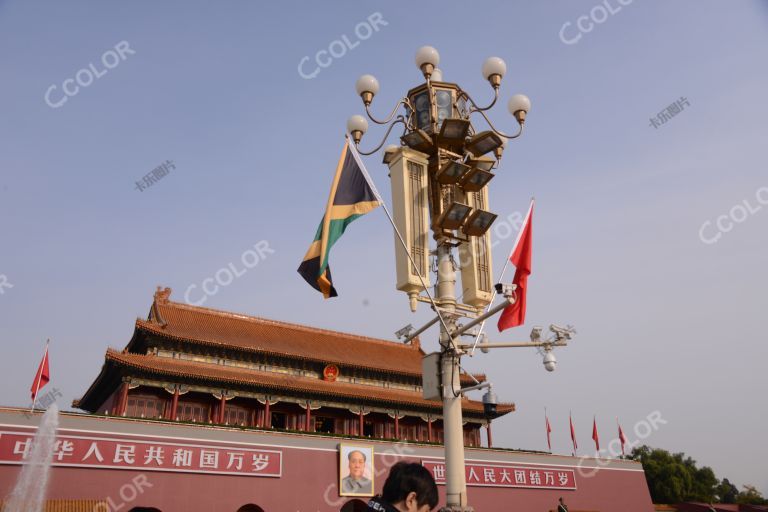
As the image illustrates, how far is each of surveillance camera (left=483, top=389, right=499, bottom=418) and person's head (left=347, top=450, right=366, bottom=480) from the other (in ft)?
41.6

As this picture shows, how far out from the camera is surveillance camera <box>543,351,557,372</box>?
743 centimetres

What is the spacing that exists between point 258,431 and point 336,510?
3.74 metres

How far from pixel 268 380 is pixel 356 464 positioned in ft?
16.4

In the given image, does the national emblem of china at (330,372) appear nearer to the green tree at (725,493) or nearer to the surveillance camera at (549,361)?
the surveillance camera at (549,361)

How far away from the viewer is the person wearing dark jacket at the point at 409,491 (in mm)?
2824

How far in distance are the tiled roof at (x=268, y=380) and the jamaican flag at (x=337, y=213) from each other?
13223 mm

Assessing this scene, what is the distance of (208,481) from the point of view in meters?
16.5

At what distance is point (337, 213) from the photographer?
348 inches

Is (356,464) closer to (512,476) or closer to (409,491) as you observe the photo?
(512,476)

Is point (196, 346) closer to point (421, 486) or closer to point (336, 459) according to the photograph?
point (336, 459)

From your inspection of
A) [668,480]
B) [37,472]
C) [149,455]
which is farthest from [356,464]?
[668,480]

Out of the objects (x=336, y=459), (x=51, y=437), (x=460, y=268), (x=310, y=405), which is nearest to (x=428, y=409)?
(x=310, y=405)

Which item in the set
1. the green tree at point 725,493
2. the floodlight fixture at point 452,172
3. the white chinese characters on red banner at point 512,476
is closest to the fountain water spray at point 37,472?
the white chinese characters on red banner at point 512,476

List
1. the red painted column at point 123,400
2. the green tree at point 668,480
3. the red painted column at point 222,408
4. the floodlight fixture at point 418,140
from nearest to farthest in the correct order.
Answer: the floodlight fixture at point 418,140 < the red painted column at point 123,400 < the red painted column at point 222,408 < the green tree at point 668,480
